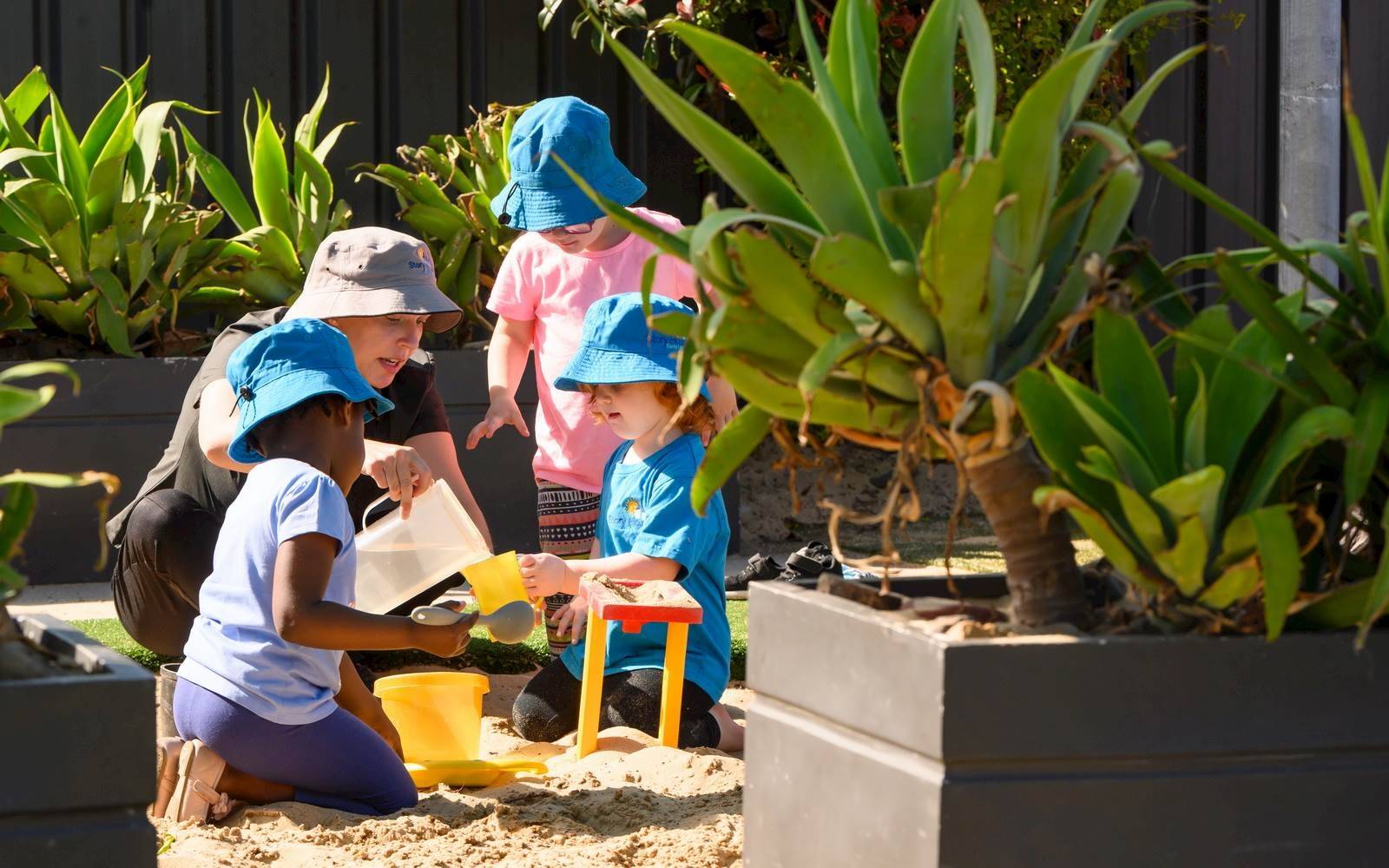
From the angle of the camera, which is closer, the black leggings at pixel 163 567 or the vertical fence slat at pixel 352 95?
the black leggings at pixel 163 567

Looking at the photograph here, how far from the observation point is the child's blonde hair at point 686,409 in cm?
343

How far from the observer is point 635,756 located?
309cm

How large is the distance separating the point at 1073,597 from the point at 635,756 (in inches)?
59.5

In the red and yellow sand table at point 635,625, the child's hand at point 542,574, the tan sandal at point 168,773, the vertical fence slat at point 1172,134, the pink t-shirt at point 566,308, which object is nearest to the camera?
the tan sandal at point 168,773

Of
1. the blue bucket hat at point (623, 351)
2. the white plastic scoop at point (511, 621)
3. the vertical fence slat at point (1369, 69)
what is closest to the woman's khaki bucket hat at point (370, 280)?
the blue bucket hat at point (623, 351)

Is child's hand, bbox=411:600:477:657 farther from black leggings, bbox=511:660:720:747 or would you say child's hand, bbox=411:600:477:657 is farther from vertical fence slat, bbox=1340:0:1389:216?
vertical fence slat, bbox=1340:0:1389:216

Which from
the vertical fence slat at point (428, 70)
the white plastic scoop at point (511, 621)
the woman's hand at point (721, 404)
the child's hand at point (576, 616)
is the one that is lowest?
the child's hand at point (576, 616)

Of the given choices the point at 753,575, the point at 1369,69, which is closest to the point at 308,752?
the point at 753,575

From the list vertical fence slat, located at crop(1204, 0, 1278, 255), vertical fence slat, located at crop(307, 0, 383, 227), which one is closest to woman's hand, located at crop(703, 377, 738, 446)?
vertical fence slat, located at crop(307, 0, 383, 227)

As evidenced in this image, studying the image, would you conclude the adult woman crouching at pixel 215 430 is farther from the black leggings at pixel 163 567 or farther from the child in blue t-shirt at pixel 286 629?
the child in blue t-shirt at pixel 286 629

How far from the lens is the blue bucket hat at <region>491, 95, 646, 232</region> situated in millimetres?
3924

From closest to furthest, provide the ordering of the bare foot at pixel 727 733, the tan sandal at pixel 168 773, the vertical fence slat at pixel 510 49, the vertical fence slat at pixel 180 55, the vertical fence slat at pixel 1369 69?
the tan sandal at pixel 168 773 < the bare foot at pixel 727 733 < the vertical fence slat at pixel 180 55 < the vertical fence slat at pixel 510 49 < the vertical fence slat at pixel 1369 69

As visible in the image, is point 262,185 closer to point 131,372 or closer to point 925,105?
point 131,372

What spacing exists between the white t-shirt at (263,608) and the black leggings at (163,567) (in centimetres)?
66
